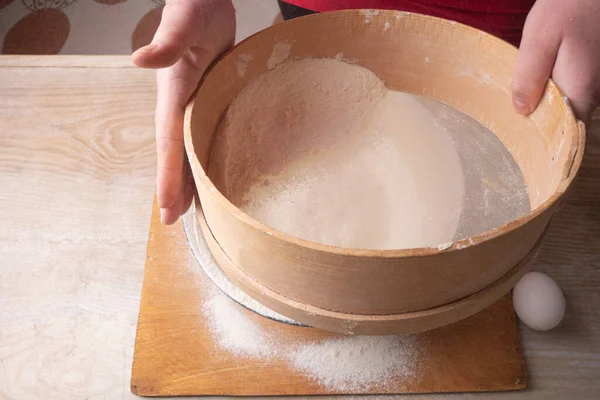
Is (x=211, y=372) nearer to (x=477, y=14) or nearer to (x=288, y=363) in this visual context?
(x=288, y=363)

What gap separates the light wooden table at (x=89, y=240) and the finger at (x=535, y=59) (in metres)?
0.24

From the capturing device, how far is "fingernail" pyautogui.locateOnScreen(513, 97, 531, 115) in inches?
26.0

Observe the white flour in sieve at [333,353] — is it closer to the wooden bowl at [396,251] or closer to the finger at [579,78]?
the wooden bowl at [396,251]

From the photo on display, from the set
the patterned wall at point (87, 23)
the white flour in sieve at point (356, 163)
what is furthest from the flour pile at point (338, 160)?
the patterned wall at point (87, 23)

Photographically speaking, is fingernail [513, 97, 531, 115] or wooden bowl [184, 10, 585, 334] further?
fingernail [513, 97, 531, 115]

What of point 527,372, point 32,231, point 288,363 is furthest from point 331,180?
point 32,231

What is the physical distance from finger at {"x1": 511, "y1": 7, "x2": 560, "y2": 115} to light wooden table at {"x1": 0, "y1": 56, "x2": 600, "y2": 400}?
241 millimetres

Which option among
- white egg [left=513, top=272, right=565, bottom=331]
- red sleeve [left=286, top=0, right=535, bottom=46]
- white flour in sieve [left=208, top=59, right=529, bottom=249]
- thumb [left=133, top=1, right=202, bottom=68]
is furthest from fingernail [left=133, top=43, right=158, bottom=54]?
white egg [left=513, top=272, right=565, bottom=331]

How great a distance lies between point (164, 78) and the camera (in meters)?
0.68

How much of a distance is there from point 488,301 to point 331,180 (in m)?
0.24

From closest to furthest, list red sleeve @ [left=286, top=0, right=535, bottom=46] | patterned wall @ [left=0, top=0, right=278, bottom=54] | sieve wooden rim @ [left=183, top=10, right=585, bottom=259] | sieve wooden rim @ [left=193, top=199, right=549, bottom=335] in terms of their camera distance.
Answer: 1. sieve wooden rim @ [left=183, top=10, right=585, bottom=259]
2. sieve wooden rim @ [left=193, top=199, right=549, bottom=335]
3. red sleeve @ [left=286, top=0, right=535, bottom=46]
4. patterned wall @ [left=0, top=0, right=278, bottom=54]

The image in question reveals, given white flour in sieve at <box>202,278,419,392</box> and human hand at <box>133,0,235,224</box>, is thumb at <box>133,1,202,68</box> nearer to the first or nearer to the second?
human hand at <box>133,0,235,224</box>

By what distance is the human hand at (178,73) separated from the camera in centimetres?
64

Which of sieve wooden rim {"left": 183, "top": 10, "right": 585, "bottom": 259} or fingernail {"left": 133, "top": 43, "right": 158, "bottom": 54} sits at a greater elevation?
fingernail {"left": 133, "top": 43, "right": 158, "bottom": 54}
